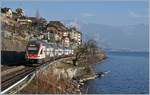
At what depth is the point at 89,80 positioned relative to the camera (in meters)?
56.8

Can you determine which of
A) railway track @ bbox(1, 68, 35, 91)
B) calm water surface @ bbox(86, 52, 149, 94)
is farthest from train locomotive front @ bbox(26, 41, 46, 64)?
railway track @ bbox(1, 68, 35, 91)

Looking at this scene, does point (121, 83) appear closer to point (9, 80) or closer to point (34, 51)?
point (34, 51)

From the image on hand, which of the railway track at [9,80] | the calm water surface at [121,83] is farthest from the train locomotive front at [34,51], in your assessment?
Answer: the railway track at [9,80]

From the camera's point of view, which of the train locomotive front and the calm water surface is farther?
the calm water surface

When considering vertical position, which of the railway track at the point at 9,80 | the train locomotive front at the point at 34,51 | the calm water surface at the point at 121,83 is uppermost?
the train locomotive front at the point at 34,51

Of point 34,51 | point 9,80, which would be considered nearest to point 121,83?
point 34,51

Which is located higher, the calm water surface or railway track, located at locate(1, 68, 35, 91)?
railway track, located at locate(1, 68, 35, 91)

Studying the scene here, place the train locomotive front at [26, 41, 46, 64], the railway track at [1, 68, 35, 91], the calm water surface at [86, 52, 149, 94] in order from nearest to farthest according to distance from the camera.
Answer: the railway track at [1, 68, 35, 91], the train locomotive front at [26, 41, 46, 64], the calm water surface at [86, 52, 149, 94]

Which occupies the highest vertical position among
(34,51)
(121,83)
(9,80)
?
(34,51)

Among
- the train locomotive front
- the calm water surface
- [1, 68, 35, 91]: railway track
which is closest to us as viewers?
[1, 68, 35, 91]: railway track

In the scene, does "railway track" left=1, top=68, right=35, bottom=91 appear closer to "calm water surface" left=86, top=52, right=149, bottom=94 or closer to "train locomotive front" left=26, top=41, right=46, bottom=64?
"train locomotive front" left=26, top=41, right=46, bottom=64

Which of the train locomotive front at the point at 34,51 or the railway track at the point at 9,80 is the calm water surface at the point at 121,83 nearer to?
the train locomotive front at the point at 34,51

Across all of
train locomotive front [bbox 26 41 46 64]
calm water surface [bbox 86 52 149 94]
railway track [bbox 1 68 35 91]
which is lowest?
calm water surface [bbox 86 52 149 94]

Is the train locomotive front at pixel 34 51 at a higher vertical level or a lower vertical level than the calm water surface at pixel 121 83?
higher
